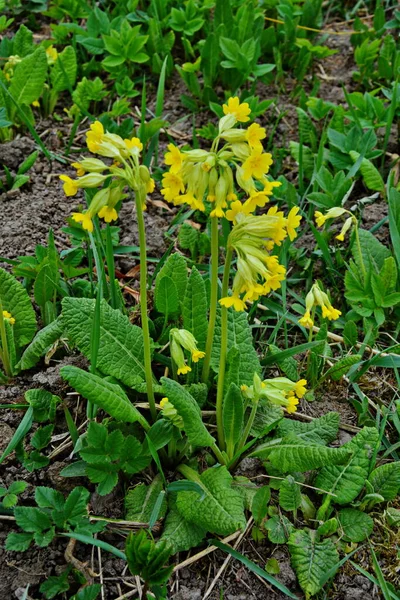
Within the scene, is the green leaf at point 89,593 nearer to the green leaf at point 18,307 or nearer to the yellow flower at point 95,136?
the green leaf at point 18,307

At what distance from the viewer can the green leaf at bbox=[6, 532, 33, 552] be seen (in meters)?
2.22

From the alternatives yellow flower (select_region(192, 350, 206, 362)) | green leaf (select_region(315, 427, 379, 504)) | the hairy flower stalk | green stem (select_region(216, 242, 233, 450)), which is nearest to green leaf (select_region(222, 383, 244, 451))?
green stem (select_region(216, 242, 233, 450))

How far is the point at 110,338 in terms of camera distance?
2.68m

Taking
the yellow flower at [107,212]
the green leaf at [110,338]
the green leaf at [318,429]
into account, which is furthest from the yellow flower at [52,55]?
the green leaf at [318,429]

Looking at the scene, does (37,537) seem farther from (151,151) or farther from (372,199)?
(372,199)

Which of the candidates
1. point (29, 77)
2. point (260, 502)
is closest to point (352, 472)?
point (260, 502)

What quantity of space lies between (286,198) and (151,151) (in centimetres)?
76

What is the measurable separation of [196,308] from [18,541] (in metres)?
1.06

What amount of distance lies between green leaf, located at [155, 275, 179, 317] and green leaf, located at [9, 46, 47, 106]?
1.72m

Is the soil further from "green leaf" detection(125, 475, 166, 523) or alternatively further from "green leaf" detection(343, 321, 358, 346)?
"green leaf" detection(343, 321, 358, 346)

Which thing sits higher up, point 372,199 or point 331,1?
point 331,1

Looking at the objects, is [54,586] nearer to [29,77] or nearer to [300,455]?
[300,455]

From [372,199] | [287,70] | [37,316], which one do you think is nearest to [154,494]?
[37,316]

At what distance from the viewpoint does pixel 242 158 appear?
200 cm
